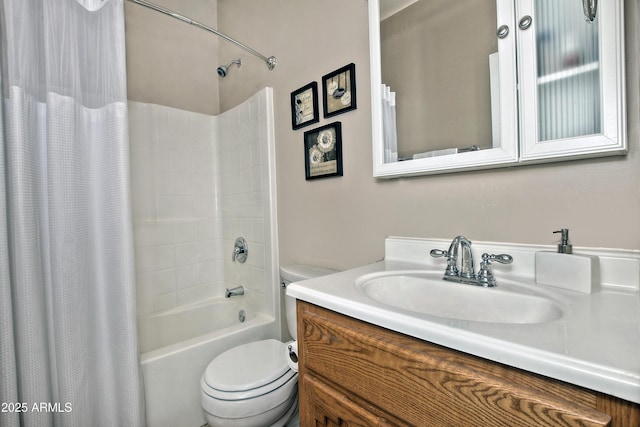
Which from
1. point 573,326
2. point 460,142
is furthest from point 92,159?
point 573,326

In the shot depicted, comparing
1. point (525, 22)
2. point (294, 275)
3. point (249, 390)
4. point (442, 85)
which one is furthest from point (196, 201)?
point (525, 22)

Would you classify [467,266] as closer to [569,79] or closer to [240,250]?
[569,79]

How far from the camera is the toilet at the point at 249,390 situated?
104 cm

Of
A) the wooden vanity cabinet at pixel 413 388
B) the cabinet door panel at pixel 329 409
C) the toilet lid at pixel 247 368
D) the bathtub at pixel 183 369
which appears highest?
the wooden vanity cabinet at pixel 413 388

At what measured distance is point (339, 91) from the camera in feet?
4.21

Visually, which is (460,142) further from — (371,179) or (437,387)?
(437,387)

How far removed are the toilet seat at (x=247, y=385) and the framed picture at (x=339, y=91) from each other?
1091mm

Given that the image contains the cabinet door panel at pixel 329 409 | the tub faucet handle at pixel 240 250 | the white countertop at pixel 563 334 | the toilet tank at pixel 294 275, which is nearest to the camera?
the white countertop at pixel 563 334

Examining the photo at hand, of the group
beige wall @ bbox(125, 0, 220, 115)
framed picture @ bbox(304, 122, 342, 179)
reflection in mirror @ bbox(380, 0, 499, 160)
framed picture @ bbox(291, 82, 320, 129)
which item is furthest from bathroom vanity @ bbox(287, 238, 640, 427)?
beige wall @ bbox(125, 0, 220, 115)

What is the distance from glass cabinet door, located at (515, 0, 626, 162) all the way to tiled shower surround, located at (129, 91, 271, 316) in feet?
4.13

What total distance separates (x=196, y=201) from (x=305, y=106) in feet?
3.52

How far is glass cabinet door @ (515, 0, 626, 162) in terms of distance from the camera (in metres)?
0.66

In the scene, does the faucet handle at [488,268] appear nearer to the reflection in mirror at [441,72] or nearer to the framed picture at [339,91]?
the reflection in mirror at [441,72]

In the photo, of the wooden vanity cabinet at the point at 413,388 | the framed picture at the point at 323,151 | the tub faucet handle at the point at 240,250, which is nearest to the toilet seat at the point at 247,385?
the wooden vanity cabinet at the point at 413,388
